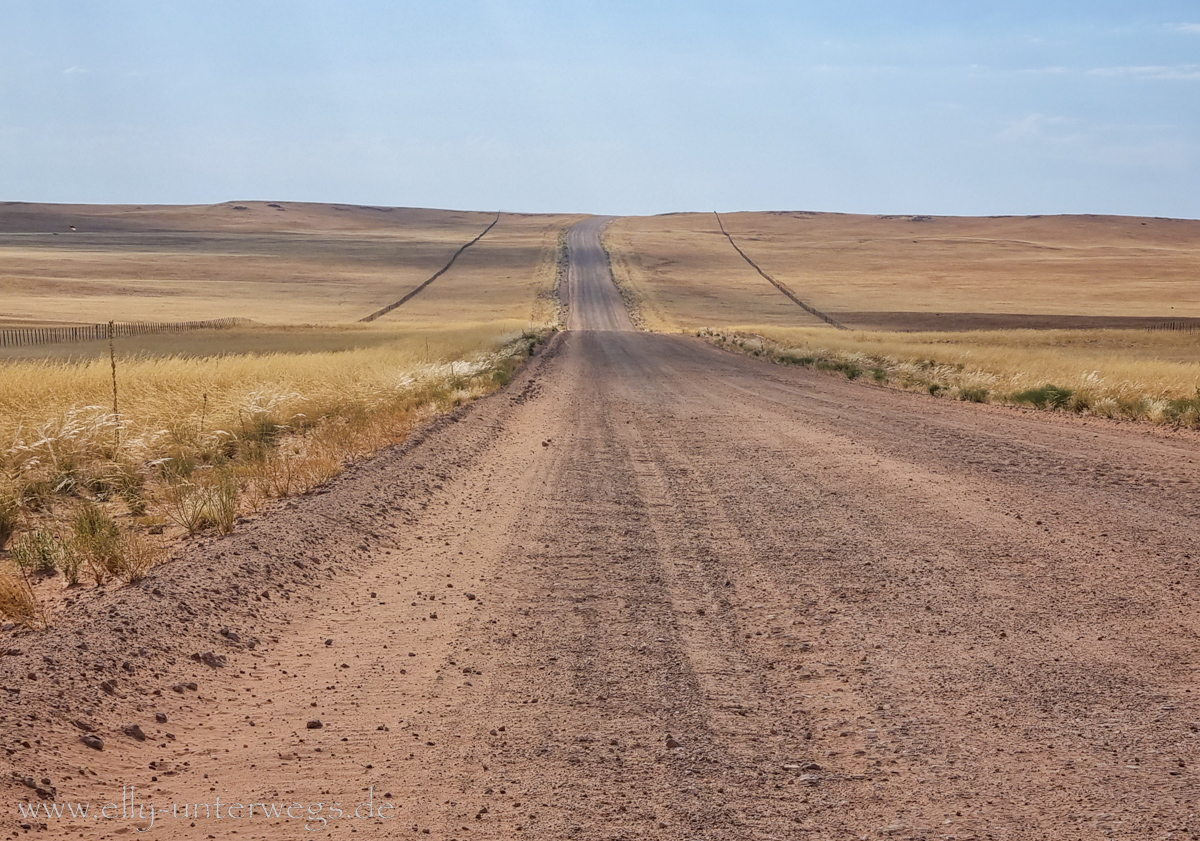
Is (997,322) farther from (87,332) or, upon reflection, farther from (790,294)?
(87,332)

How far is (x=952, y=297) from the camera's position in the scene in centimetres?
7200

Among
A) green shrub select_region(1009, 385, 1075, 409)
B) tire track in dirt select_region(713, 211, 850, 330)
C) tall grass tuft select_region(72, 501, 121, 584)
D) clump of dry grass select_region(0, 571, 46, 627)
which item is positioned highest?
tire track in dirt select_region(713, 211, 850, 330)

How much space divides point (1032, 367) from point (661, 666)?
2267cm

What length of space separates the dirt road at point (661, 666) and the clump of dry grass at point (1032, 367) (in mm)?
8439

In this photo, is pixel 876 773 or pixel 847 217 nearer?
pixel 876 773

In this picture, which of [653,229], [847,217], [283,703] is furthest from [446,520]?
[847,217]

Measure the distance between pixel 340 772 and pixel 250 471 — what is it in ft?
21.5

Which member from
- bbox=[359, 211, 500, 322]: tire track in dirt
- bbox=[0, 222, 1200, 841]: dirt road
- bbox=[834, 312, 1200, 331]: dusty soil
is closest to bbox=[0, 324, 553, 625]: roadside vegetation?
bbox=[0, 222, 1200, 841]: dirt road

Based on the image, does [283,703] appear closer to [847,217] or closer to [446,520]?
[446,520]

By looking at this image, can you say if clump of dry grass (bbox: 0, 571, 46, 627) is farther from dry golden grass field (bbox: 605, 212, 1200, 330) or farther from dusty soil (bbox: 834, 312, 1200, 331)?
dry golden grass field (bbox: 605, 212, 1200, 330)

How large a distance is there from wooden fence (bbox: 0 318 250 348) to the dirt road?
35905mm

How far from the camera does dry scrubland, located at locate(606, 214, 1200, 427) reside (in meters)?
22.4

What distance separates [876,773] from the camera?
155 inches

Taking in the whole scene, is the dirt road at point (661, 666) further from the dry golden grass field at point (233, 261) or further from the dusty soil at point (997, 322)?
the dry golden grass field at point (233, 261)
